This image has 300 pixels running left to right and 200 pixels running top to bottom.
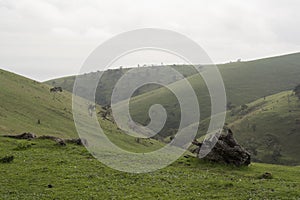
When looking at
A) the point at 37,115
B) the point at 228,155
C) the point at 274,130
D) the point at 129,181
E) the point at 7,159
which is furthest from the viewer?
the point at 274,130

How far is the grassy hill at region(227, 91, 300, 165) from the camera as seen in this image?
105688 mm

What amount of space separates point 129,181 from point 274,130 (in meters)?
102

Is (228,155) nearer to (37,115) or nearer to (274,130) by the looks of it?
(37,115)

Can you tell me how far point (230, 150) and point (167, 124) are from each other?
133031 mm

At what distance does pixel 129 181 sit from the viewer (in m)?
28.6

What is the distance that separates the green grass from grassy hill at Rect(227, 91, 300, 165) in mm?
73000

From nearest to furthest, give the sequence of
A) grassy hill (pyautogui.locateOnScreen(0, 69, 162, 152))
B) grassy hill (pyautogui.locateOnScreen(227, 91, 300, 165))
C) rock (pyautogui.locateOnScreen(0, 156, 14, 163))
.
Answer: rock (pyautogui.locateOnScreen(0, 156, 14, 163)) → grassy hill (pyautogui.locateOnScreen(0, 69, 162, 152)) → grassy hill (pyautogui.locateOnScreen(227, 91, 300, 165))

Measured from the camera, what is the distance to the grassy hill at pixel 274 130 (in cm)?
10569

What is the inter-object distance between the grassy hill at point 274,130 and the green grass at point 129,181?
240 ft

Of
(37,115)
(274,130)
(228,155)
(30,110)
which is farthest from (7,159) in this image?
(274,130)

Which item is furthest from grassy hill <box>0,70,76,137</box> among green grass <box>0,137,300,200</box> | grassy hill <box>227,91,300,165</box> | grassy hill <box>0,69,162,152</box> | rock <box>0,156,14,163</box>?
grassy hill <box>227,91,300,165</box>

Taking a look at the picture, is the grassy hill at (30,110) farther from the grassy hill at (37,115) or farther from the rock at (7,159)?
the rock at (7,159)

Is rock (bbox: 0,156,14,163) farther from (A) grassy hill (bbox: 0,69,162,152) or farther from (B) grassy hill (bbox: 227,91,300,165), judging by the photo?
(B) grassy hill (bbox: 227,91,300,165)

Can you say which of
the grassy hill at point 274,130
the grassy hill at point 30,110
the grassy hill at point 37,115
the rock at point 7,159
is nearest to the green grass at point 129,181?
the rock at point 7,159
